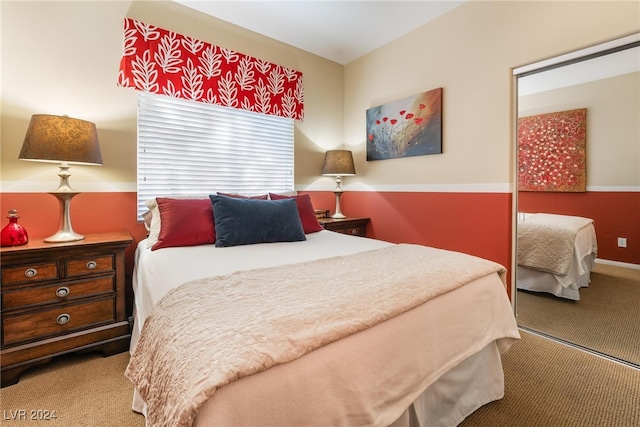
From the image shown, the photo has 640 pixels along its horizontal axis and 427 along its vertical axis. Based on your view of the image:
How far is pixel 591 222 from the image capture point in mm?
2025

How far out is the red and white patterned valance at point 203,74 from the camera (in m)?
2.29

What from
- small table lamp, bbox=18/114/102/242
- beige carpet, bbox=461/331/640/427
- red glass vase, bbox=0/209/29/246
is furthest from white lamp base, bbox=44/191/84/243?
beige carpet, bbox=461/331/640/427

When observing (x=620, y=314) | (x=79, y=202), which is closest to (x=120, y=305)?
(x=79, y=202)

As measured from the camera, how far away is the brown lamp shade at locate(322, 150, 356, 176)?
128 inches

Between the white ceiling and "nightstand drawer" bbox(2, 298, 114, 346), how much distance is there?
98.8 inches

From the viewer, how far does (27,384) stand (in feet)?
5.37

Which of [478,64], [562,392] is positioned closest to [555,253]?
[562,392]

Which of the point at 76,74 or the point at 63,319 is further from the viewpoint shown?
the point at 76,74

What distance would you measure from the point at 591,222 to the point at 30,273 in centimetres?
358

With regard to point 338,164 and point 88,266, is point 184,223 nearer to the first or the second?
point 88,266

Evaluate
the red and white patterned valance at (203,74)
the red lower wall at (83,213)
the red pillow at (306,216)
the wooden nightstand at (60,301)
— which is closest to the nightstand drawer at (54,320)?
the wooden nightstand at (60,301)

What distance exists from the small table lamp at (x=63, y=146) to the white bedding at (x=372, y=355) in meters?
0.62

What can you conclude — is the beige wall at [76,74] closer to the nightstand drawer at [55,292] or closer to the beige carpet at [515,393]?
the nightstand drawer at [55,292]

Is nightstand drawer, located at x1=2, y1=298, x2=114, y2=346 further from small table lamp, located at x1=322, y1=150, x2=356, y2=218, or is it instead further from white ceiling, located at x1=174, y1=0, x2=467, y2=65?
white ceiling, located at x1=174, y1=0, x2=467, y2=65
